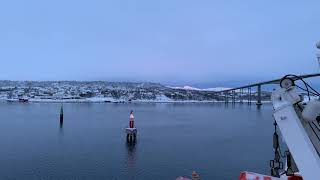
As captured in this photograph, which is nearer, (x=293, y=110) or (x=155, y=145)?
(x=293, y=110)

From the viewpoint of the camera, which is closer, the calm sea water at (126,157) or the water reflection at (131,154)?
the calm sea water at (126,157)

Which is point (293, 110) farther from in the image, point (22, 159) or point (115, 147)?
point (115, 147)

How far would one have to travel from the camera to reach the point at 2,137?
1789 inches

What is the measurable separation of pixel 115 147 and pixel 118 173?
41.2 ft

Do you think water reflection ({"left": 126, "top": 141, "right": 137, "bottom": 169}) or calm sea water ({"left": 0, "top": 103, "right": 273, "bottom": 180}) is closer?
calm sea water ({"left": 0, "top": 103, "right": 273, "bottom": 180})

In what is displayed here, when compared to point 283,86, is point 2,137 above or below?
below

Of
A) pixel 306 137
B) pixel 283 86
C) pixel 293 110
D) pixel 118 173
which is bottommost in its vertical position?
pixel 118 173

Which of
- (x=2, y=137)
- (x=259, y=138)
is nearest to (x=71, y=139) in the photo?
(x=2, y=137)

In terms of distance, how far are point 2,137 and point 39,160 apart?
59.1 ft

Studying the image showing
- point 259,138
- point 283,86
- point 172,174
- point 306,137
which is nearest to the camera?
point 306,137

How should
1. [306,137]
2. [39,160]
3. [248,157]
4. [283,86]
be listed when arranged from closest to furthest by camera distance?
[306,137], [283,86], [39,160], [248,157]

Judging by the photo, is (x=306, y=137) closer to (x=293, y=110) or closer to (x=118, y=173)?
(x=293, y=110)

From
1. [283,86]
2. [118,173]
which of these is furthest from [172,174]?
[283,86]

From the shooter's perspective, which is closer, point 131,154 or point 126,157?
point 126,157
